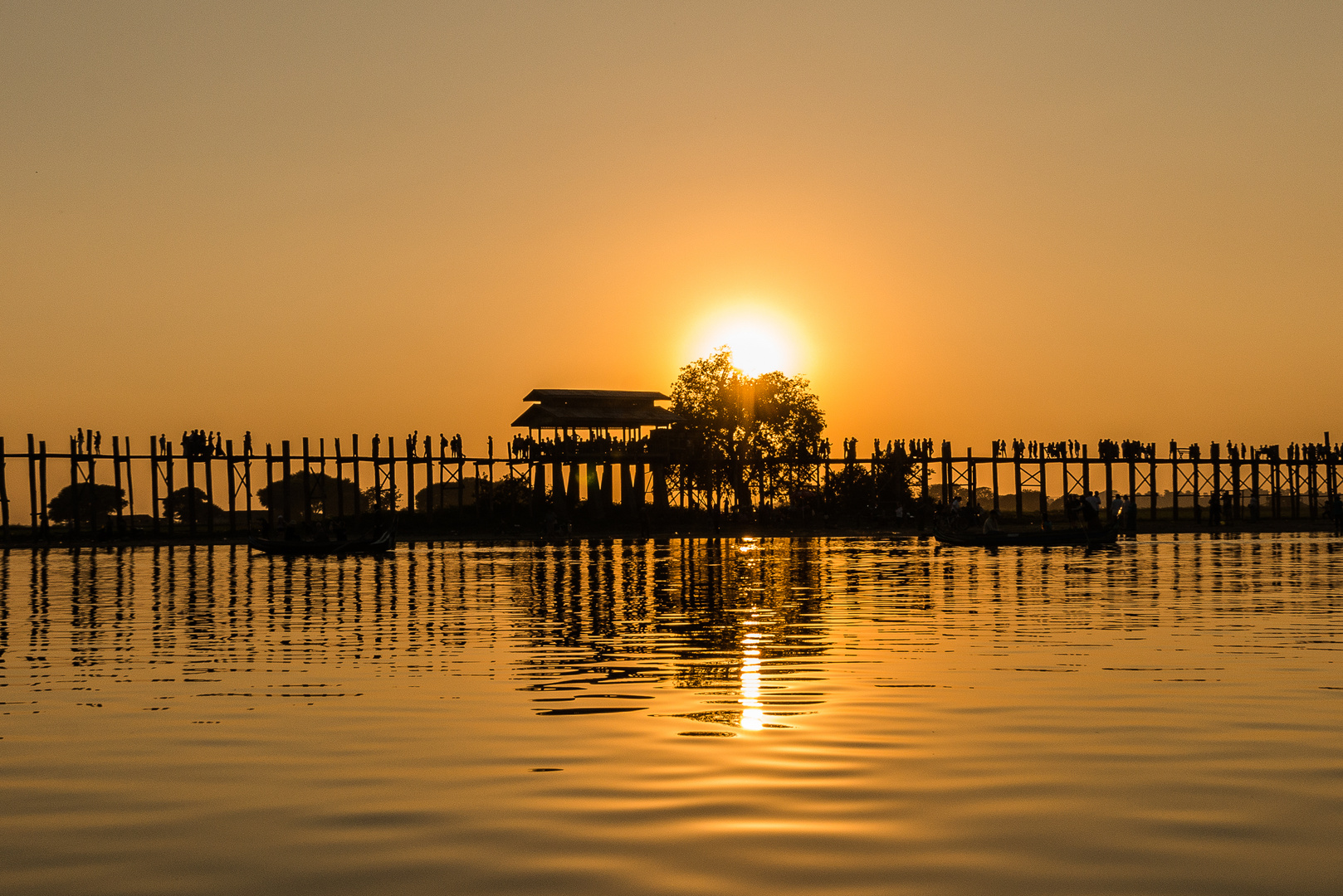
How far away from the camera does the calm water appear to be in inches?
277

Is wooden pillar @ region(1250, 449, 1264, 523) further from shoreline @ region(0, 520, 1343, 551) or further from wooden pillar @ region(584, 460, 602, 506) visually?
wooden pillar @ region(584, 460, 602, 506)

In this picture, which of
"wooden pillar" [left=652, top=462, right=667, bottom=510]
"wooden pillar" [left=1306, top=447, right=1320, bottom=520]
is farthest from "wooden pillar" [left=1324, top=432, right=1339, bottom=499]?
"wooden pillar" [left=652, top=462, right=667, bottom=510]

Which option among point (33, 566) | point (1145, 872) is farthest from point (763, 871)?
point (33, 566)

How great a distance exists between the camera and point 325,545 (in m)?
50.6

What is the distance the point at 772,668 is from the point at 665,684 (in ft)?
5.43

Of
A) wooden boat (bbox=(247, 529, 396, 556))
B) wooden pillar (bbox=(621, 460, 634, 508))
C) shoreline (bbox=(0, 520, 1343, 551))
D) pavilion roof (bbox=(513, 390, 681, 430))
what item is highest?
pavilion roof (bbox=(513, 390, 681, 430))

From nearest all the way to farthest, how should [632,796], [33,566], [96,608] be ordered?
1. [632,796]
2. [96,608]
3. [33,566]

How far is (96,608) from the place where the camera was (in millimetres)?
26062

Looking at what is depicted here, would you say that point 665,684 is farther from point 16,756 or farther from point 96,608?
point 96,608

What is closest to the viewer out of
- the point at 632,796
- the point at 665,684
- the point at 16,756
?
the point at 632,796

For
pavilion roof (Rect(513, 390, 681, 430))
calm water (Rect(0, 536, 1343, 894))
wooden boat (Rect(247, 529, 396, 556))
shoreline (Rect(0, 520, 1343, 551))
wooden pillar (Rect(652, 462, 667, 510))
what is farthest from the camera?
wooden pillar (Rect(652, 462, 667, 510))

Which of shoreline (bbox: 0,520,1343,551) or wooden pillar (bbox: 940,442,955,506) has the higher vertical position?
wooden pillar (bbox: 940,442,955,506)

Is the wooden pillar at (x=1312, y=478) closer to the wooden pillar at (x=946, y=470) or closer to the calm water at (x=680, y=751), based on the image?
the wooden pillar at (x=946, y=470)

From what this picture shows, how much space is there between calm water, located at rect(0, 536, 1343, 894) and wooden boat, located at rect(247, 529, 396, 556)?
25783mm
